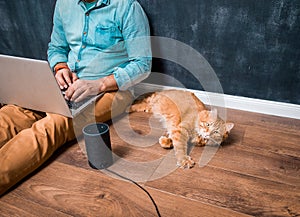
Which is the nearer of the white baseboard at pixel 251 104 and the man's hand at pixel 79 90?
the man's hand at pixel 79 90

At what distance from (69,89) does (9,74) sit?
0.27 meters

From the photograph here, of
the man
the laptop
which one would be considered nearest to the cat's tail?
the man

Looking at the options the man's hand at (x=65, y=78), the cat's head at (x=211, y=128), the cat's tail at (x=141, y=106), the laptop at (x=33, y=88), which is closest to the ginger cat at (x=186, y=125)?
the cat's head at (x=211, y=128)

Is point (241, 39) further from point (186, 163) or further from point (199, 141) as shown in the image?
point (186, 163)

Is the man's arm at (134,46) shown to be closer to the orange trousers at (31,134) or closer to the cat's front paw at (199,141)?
the orange trousers at (31,134)

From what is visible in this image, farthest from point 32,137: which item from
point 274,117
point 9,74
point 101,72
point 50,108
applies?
point 274,117

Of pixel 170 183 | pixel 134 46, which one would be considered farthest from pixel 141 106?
pixel 170 183

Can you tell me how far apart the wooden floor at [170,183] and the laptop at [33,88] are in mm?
240

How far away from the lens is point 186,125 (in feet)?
3.96

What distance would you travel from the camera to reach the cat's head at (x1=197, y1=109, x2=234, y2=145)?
1.14 metres

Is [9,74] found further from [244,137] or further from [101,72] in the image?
[244,137]

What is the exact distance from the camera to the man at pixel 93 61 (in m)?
1.20

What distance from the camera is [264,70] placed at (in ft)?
4.58

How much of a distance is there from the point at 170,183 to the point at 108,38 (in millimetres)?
831
